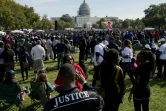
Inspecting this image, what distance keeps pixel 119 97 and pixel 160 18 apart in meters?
92.1

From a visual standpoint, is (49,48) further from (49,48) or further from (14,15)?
(14,15)

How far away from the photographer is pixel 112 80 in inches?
176

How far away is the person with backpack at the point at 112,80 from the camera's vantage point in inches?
175

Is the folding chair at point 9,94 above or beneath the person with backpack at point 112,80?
beneath

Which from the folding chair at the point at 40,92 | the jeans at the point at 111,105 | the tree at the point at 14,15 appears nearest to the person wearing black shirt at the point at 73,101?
the jeans at the point at 111,105

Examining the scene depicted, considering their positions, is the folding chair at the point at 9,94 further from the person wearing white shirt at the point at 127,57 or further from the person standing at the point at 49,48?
the person standing at the point at 49,48

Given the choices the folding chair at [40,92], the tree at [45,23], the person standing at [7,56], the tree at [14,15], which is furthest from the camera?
the tree at [45,23]

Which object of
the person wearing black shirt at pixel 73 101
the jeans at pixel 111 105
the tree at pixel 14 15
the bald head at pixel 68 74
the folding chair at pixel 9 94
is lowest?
the folding chair at pixel 9 94

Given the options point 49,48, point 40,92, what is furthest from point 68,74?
point 49,48

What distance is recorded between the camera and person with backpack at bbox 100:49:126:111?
4.45m

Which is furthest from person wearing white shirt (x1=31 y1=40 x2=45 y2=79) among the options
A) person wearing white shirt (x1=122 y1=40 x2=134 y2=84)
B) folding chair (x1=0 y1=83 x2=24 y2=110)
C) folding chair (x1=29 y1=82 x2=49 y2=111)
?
folding chair (x1=29 y1=82 x2=49 y2=111)

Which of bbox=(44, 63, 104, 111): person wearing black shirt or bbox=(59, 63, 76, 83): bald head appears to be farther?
bbox=(59, 63, 76, 83): bald head

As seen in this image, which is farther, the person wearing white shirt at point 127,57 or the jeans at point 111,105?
the person wearing white shirt at point 127,57

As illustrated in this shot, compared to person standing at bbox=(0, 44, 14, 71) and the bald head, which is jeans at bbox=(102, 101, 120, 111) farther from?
person standing at bbox=(0, 44, 14, 71)
